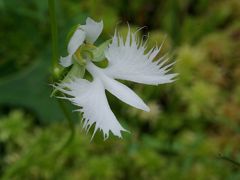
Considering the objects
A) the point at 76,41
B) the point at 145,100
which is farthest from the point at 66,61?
the point at 145,100

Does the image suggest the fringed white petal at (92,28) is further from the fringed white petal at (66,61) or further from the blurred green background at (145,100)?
the blurred green background at (145,100)

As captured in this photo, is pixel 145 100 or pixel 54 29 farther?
pixel 145 100

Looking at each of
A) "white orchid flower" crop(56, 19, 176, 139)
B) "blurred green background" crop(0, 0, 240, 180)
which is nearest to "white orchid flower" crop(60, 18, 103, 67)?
"white orchid flower" crop(56, 19, 176, 139)

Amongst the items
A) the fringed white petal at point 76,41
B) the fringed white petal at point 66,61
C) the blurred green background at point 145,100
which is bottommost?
the fringed white petal at point 66,61

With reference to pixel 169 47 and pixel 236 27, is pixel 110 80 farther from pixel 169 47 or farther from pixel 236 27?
pixel 236 27

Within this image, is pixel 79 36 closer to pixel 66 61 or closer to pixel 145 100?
pixel 66 61

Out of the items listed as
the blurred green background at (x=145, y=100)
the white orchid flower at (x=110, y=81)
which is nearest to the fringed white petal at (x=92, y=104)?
the white orchid flower at (x=110, y=81)

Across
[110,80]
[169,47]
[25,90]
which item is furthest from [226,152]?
[110,80]

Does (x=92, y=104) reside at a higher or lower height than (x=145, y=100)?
lower
